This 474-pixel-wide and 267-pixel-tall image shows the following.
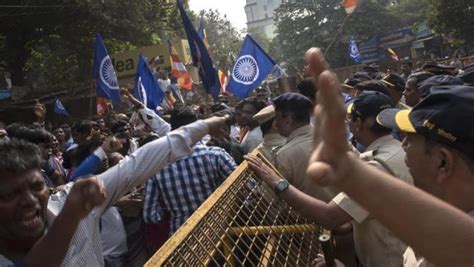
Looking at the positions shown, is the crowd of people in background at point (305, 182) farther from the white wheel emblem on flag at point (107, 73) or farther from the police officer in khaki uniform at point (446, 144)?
the white wheel emblem on flag at point (107, 73)

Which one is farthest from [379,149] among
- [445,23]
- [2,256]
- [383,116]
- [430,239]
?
[445,23]

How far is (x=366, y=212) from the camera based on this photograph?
2.26 meters

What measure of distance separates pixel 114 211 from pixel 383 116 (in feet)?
7.27

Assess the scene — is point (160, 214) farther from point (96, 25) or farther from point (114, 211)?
point (96, 25)

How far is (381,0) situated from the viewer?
156 ft

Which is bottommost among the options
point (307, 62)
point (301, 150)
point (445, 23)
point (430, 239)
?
point (445, 23)

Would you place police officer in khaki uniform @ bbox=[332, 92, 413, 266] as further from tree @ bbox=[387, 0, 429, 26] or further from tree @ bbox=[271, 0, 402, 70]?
tree @ bbox=[387, 0, 429, 26]

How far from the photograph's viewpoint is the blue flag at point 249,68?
30.6 feet

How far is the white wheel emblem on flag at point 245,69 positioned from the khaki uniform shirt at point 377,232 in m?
6.94

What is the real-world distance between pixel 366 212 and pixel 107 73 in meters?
7.16

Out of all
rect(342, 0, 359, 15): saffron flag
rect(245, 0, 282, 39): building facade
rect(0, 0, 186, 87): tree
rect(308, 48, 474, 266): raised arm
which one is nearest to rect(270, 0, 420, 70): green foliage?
rect(0, 0, 186, 87): tree

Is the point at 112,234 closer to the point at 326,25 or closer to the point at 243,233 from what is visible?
the point at 243,233

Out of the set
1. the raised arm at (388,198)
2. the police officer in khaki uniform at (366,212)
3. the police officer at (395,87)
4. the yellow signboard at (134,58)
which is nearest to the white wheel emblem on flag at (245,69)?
the police officer at (395,87)

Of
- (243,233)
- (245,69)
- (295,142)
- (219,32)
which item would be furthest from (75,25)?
(219,32)
